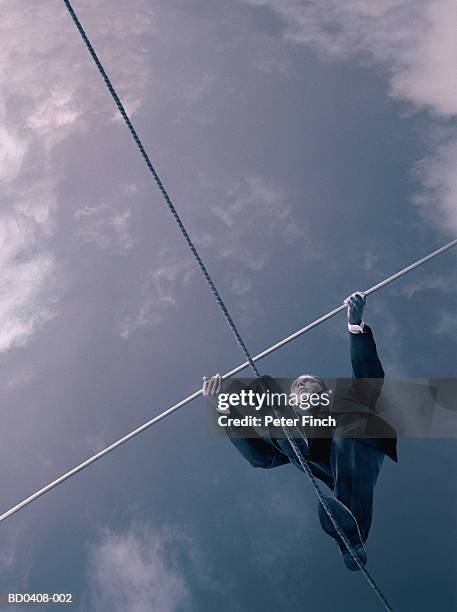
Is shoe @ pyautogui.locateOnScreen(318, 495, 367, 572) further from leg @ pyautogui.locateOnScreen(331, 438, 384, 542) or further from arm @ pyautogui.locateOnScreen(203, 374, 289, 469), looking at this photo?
arm @ pyautogui.locateOnScreen(203, 374, 289, 469)

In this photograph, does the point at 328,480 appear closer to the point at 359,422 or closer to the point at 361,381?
the point at 359,422

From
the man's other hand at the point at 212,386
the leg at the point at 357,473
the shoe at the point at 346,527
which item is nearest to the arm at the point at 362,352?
the leg at the point at 357,473

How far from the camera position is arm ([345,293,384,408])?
11094 millimetres

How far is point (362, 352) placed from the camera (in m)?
11.1

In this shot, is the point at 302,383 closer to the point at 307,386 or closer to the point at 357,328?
the point at 307,386

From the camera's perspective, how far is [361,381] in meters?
11.4

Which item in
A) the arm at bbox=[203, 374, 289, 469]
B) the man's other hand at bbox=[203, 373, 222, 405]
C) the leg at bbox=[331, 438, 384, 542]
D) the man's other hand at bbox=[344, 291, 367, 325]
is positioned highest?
the man's other hand at bbox=[344, 291, 367, 325]

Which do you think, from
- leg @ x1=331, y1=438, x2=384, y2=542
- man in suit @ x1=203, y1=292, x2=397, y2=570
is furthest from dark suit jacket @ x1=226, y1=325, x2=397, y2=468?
leg @ x1=331, y1=438, x2=384, y2=542

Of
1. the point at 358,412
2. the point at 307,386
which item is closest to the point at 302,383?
the point at 307,386

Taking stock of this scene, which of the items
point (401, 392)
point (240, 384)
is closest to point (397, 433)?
point (401, 392)

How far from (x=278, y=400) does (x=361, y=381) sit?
5.90ft

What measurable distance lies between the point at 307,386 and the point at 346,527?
278 centimetres

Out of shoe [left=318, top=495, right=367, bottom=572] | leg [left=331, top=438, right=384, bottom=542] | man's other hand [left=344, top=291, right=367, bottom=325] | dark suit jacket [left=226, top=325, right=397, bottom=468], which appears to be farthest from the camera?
dark suit jacket [left=226, top=325, right=397, bottom=468]

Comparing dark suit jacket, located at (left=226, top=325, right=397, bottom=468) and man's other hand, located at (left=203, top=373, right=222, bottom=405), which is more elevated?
man's other hand, located at (left=203, top=373, right=222, bottom=405)
